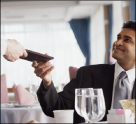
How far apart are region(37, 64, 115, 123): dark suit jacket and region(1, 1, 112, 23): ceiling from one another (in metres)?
6.11

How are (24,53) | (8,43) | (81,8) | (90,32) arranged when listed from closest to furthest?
(24,53)
(8,43)
(81,8)
(90,32)

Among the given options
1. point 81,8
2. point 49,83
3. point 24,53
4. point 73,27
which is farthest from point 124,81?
point 73,27

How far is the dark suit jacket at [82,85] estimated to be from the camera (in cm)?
178

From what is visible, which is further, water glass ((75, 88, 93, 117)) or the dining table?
the dining table

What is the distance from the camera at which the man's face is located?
6.43 feet

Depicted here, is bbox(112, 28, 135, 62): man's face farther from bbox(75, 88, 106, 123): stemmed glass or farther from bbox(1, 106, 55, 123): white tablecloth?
bbox(1, 106, 55, 123): white tablecloth

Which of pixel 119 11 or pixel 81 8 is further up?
pixel 81 8

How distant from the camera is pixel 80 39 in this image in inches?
460

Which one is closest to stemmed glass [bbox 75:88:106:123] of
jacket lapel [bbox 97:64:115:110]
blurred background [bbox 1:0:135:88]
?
jacket lapel [bbox 97:64:115:110]

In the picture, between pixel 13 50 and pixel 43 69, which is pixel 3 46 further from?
pixel 43 69

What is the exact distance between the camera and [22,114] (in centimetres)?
269

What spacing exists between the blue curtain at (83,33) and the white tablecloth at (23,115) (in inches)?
347

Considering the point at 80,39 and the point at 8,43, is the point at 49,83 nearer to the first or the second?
the point at 8,43

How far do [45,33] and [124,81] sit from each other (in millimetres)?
10479
